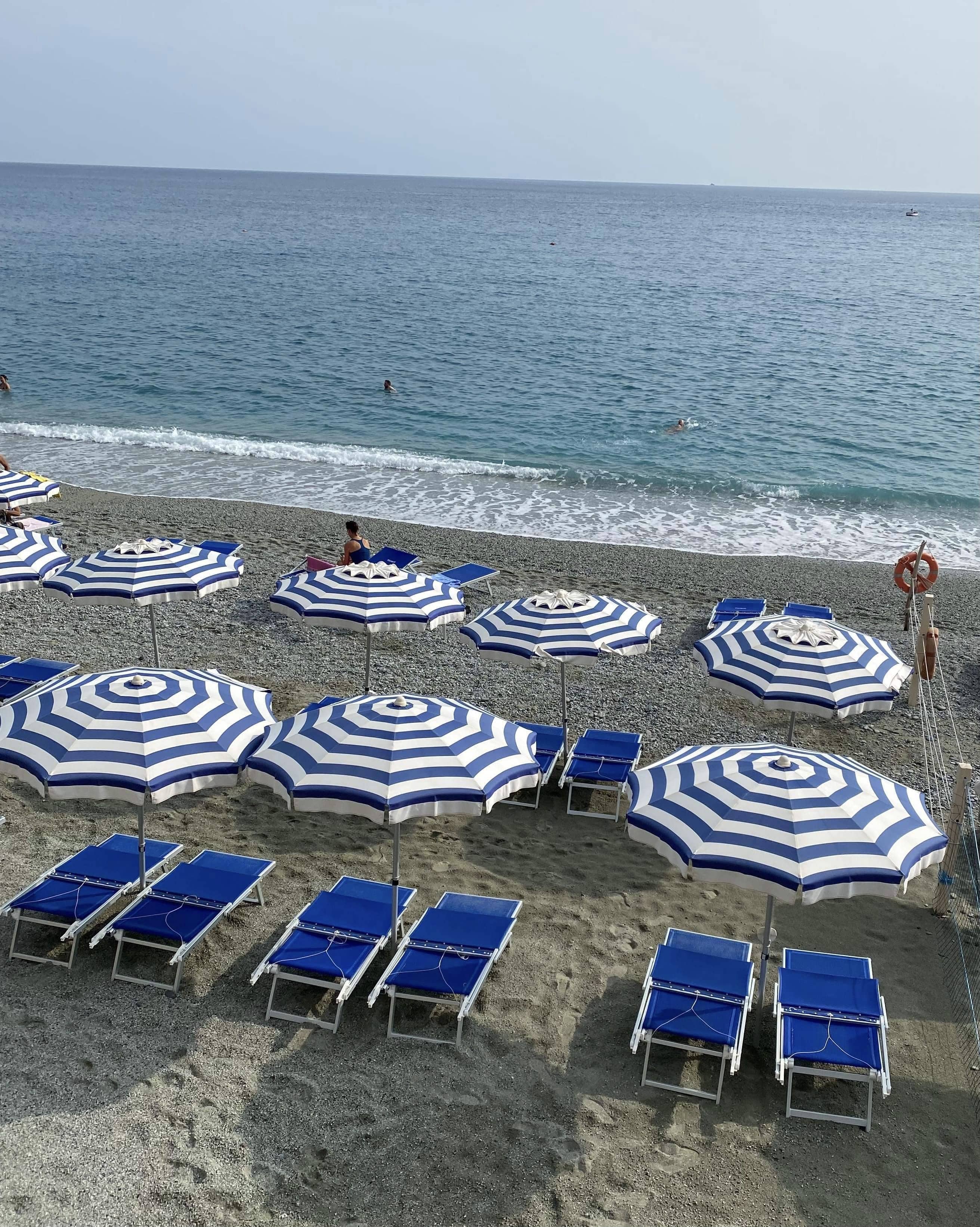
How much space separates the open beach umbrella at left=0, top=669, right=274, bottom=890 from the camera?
21.8 feet

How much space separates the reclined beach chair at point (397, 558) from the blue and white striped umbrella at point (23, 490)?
4.89 m

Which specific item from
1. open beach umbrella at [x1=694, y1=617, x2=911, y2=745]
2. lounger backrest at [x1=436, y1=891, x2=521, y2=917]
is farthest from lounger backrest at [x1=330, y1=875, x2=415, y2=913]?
open beach umbrella at [x1=694, y1=617, x2=911, y2=745]

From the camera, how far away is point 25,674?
37.4ft

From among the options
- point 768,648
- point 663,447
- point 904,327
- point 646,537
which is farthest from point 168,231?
point 768,648

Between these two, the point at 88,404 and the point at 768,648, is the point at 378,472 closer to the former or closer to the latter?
the point at 88,404

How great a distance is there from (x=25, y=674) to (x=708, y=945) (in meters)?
8.03

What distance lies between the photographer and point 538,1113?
6172 millimetres

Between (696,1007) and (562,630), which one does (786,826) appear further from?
(562,630)

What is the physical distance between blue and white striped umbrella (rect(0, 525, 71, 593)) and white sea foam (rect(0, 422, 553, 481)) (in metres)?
15.2

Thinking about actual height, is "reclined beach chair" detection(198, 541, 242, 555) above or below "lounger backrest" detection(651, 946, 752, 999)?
below

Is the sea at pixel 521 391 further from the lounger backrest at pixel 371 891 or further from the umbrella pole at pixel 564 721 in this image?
the lounger backrest at pixel 371 891

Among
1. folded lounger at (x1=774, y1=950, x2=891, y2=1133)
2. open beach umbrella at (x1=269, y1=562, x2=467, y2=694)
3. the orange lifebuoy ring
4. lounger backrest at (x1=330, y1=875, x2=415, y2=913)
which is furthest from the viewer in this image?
the orange lifebuoy ring

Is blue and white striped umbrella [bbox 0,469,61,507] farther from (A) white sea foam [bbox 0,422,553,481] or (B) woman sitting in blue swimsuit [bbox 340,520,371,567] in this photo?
(A) white sea foam [bbox 0,422,553,481]

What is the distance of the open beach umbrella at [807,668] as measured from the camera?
8641mm
